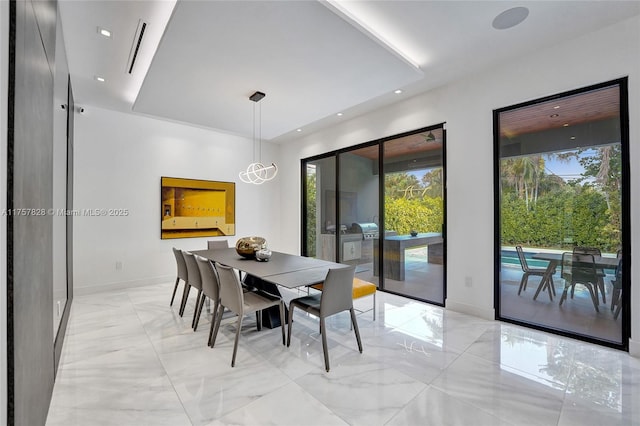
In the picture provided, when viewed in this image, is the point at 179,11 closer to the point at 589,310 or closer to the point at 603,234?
the point at 603,234

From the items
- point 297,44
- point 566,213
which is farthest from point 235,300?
point 566,213

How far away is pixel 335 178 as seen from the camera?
5.42 meters

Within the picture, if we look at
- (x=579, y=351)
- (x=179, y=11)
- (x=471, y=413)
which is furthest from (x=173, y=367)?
(x=579, y=351)

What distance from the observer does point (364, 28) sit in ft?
7.89

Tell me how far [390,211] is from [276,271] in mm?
2374

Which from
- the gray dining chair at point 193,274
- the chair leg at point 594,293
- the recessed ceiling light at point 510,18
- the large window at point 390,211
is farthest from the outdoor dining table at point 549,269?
the gray dining chair at point 193,274

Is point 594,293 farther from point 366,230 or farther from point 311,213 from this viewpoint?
point 311,213

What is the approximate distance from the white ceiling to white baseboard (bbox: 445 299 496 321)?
2806mm

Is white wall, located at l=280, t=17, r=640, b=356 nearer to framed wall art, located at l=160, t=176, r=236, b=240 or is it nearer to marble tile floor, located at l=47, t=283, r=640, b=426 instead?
marble tile floor, located at l=47, t=283, r=640, b=426

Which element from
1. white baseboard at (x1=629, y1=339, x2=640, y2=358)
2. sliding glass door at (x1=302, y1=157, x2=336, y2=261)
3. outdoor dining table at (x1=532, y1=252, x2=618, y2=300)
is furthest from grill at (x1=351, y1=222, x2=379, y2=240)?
white baseboard at (x1=629, y1=339, x2=640, y2=358)

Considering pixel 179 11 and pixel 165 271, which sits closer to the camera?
pixel 179 11

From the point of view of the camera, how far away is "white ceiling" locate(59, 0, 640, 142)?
228cm

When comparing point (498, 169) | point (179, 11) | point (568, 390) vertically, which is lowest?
point (568, 390)

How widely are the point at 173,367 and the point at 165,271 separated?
10.3 ft
